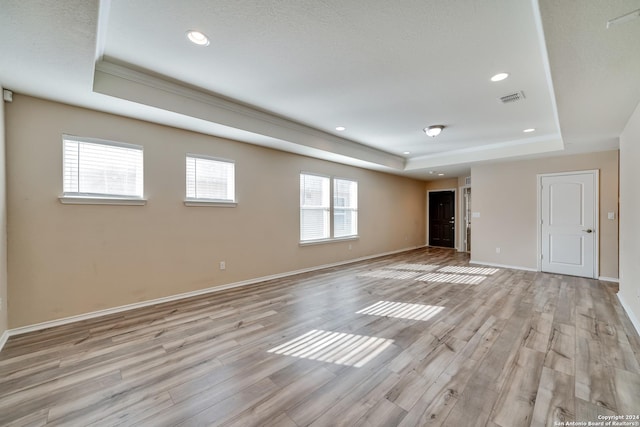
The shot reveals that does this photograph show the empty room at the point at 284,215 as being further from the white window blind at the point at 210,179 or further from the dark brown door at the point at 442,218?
the dark brown door at the point at 442,218

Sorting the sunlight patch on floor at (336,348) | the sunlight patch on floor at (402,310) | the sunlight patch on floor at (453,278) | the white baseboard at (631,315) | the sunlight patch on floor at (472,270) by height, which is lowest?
the sunlight patch on floor at (336,348)

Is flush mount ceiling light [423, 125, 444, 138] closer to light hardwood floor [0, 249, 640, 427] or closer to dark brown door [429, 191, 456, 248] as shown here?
light hardwood floor [0, 249, 640, 427]

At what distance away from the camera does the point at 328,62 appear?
258 cm

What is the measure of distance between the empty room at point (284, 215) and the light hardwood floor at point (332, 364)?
0.02 metres

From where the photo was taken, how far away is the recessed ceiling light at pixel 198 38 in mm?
2158

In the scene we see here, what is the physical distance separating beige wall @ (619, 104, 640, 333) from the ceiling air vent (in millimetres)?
1118

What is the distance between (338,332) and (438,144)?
4.57 m

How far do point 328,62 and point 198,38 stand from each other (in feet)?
3.82

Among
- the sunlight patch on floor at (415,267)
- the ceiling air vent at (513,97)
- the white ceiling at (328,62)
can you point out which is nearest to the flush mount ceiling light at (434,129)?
the white ceiling at (328,62)

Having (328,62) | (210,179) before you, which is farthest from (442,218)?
(328,62)

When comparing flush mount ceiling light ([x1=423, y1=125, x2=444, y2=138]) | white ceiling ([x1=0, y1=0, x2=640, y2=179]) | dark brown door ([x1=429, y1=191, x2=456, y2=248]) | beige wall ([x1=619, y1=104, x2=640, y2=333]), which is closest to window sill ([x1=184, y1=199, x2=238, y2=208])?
white ceiling ([x1=0, y1=0, x2=640, y2=179])

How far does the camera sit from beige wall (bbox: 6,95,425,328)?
2768 millimetres

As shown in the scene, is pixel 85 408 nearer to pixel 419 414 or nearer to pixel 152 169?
pixel 419 414

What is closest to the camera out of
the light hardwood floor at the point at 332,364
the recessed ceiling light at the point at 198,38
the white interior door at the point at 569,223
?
the light hardwood floor at the point at 332,364
